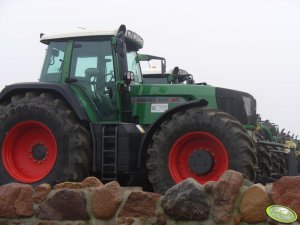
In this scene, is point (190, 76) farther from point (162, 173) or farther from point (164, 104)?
point (162, 173)

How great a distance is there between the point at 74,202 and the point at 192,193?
1.08m

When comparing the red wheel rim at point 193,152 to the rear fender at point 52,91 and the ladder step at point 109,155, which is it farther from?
the rear fender at point 52,91

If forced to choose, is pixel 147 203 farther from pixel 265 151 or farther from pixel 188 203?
pixel 265 151

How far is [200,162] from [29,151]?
2.59 meters

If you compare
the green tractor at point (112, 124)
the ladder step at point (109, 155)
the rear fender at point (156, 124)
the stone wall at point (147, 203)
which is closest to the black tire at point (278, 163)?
the green tractor at point (112, 124)

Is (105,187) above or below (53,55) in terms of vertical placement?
below

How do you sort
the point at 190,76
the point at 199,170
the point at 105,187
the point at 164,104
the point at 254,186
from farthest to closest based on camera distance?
the point at 190,76
the point at 164,104
the point at 199,170
the point at 105,187
the point at 254,186

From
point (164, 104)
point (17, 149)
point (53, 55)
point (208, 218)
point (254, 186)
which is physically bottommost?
point (208, 218)

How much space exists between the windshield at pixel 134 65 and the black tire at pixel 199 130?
156 centimetres

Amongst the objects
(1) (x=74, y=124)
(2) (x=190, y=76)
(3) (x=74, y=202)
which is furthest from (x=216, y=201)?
(2) (x=190, y=76)

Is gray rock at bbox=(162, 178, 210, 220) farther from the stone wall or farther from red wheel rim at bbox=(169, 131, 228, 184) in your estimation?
red wheel rim at bbox=(169, 131, 228, 184)

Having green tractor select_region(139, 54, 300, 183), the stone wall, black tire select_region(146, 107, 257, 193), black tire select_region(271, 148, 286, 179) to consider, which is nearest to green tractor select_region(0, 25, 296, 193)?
black tire select_region(146, 107, 257, 193)

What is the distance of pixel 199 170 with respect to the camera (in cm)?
666

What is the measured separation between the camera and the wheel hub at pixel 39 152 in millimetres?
7387
